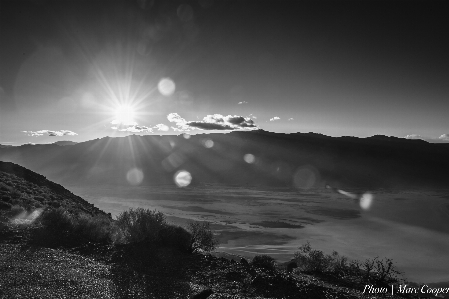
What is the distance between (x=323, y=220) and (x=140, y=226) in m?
28.1

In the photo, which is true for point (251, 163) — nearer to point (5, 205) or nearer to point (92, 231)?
point (5, 205)

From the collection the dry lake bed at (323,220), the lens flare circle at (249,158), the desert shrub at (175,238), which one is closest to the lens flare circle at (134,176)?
the dry lake bed at (323,220)

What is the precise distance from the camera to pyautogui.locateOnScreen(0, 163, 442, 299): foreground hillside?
680 centimetres

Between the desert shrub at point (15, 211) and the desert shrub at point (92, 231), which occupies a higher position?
the desert shrub at point (15, 211)

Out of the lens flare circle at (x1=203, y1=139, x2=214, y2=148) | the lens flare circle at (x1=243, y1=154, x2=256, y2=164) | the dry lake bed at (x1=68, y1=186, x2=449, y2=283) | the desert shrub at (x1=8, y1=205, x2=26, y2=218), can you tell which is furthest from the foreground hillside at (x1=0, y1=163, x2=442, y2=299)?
the lens flare circle at (x1=203, y1=139, x2=214, y2=148)

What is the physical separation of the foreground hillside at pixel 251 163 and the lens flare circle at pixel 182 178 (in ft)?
4.45

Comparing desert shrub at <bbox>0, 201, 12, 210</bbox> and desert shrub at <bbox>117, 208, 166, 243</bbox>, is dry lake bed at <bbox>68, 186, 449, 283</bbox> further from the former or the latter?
desert shrub at <bbox>0, 201, 12, 210</bbox>

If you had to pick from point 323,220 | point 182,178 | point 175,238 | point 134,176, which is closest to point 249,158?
point 182,178

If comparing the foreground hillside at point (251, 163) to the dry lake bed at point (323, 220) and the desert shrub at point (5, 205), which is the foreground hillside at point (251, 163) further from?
the desert shrub at point (5, 205)

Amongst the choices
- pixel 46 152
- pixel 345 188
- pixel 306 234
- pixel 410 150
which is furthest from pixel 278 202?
pixel 46 152

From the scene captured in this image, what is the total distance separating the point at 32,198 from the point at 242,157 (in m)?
74.7

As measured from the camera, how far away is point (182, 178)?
254 ft

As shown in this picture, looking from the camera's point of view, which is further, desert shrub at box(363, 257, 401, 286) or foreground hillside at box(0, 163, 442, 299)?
desert shrub at box(363, 257, 401, 286)

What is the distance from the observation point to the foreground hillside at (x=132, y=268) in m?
6.80
